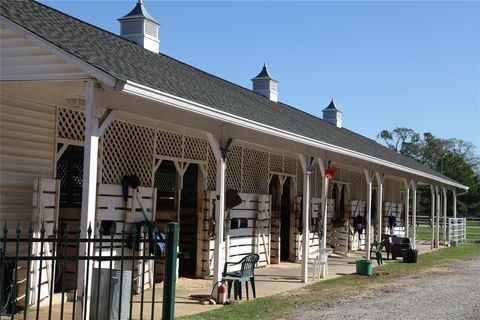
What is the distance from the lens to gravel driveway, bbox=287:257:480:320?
9.77 m

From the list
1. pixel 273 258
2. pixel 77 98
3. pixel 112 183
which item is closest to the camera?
pixel 77 98

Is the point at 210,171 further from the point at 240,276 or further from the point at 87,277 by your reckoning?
the point at 87,277

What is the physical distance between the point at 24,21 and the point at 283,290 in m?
6.88

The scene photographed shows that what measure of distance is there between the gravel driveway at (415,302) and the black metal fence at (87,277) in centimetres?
279

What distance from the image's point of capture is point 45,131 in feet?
31.6

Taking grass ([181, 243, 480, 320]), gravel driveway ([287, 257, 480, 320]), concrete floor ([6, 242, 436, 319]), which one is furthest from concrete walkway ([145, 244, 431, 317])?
gravel driveway ([287, 257, 480, 320])

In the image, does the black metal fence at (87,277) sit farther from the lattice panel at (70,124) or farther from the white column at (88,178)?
the lattice panel at (70,124)

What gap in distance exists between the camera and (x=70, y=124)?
10.1 meters

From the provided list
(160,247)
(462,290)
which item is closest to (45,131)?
(160,247)

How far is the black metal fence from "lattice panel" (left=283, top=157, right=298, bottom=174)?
665 centimetres

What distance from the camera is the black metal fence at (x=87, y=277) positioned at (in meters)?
5.35

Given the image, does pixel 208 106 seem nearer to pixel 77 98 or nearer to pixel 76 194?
pixel 77 98

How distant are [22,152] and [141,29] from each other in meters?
5.72

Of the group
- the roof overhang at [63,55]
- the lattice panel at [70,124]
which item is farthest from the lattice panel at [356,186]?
the roof overhang at [63,55]
